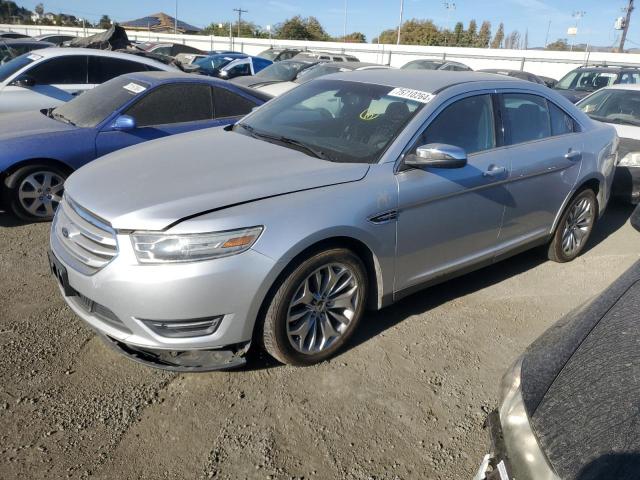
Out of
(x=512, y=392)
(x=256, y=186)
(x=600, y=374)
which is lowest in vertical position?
(x=512, y=392)

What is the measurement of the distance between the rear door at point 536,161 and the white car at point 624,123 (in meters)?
2.27

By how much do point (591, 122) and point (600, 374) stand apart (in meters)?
3.83

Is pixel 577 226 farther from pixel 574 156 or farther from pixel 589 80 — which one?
pixel 589 80

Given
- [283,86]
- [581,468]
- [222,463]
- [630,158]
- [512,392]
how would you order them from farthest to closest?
[283,86] < [630,158] < [222,463] < [512,392] < [581,468]

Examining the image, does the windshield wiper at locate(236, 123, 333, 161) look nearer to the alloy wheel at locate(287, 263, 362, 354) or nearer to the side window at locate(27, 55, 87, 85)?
the alloy wheel at locate(287, 263, 362, 354)

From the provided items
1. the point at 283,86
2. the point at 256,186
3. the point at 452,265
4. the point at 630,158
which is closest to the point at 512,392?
the point at 256,186

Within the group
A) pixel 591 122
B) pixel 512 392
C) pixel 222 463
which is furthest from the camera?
pixel 591 122

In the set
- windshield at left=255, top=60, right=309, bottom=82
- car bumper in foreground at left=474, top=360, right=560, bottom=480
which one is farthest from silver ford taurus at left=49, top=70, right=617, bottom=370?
windshield at left=255, top=60, right=309, bottom=82

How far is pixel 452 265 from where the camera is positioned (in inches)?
143

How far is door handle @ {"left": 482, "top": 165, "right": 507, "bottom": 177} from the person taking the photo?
11.8 feet

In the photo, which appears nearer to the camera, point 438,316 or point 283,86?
point 438,316

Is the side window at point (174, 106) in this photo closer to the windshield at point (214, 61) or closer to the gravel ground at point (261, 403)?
the gravel ground at point (261, 403)

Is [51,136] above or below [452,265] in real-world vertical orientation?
above

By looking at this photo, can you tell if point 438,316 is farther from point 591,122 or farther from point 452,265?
point 591,122
